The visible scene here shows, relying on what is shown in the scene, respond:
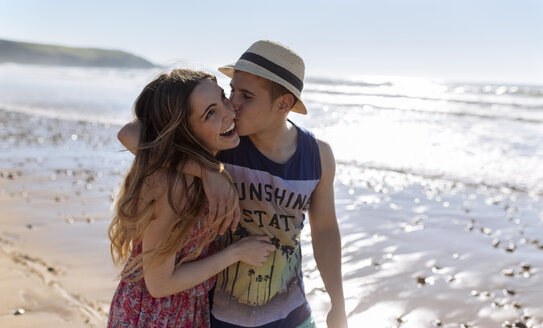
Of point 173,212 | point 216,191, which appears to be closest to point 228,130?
point 216,191

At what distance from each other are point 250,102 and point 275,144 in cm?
22

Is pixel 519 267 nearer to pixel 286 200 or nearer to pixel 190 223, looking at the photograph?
pixel 286 200

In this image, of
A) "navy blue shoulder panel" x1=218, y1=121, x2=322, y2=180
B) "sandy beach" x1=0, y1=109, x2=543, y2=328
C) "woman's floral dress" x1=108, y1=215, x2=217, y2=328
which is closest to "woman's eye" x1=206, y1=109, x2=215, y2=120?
"navy blue shoulder panel" x1=218, y1=121, x2=322, y2=180

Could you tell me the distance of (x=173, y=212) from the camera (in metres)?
1.88

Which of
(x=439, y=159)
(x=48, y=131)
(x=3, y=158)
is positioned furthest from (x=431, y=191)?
(x=48, y=131)

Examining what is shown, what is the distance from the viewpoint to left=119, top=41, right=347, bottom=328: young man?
211 centimetres

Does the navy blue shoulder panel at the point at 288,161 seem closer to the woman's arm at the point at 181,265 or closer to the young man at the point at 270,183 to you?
the young man at the point at 270,183

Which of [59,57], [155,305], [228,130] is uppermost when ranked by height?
[59,57]

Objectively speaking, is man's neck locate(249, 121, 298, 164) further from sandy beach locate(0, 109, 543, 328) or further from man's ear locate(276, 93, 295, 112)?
sandy beach locate(0, 109, 543, 328)

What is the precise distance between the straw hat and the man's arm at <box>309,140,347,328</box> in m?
0.34

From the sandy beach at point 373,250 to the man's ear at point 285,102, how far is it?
0.81 meters

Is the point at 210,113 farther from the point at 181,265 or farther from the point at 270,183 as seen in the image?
the point at 181,265

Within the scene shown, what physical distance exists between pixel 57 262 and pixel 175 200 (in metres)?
3.68

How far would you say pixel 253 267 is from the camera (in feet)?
6.89
